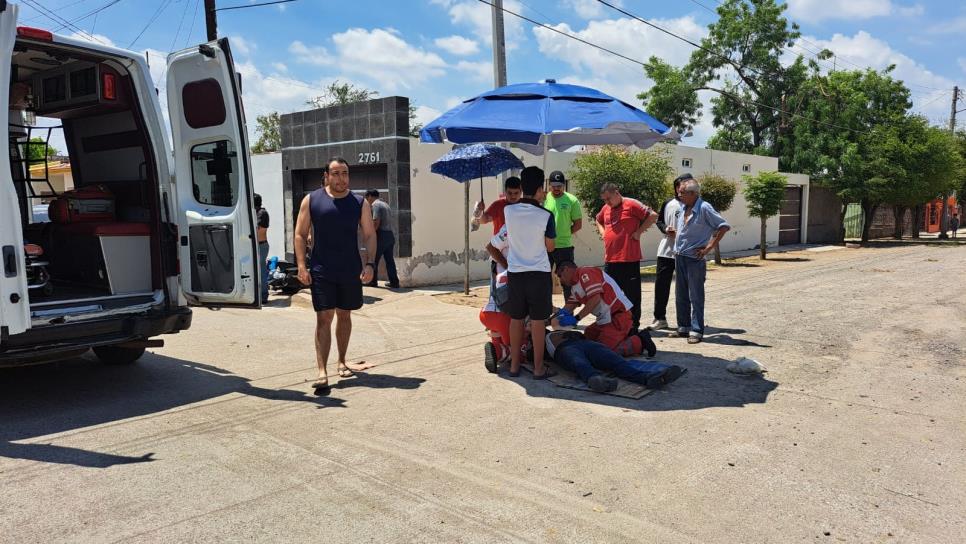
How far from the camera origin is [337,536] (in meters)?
3.25

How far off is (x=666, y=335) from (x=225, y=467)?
5217mm

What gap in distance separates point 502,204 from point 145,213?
3428 millimetres

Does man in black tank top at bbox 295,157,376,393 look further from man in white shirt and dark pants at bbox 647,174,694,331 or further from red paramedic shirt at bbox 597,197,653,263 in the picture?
man in white shirt and dark pants at bbox 647,174,694,331

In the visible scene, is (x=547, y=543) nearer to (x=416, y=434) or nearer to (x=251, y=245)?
(x=416, y=434)

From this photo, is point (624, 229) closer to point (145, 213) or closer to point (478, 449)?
point (478, 449)

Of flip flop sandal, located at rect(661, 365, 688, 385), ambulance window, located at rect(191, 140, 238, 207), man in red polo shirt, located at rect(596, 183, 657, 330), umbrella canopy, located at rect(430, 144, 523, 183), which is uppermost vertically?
umbrella canopy, located at rect(430, 144, 523, 183)

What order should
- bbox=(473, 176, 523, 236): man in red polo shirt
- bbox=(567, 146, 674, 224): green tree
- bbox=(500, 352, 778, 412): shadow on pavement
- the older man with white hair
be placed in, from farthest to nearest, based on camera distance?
bbox=(567, 146, 674, 224): green tree, the older man with white hair, bbox=(473, 176, 523, 236): man in red polo shirt, bbox=(500, 352, 778, 412): shadow on pavement

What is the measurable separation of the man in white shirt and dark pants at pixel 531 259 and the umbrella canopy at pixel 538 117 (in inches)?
35.7

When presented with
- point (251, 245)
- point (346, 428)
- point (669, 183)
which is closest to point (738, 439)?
point (346, 428)

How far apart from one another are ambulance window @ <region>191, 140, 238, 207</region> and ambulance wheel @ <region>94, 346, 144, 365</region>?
1674 mm

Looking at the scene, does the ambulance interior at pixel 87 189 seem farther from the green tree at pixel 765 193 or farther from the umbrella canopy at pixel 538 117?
the green tree at pixel 765 193

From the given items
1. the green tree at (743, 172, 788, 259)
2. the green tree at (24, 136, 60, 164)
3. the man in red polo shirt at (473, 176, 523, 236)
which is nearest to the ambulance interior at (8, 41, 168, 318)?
the green tree at (24, 136, 60, 164)

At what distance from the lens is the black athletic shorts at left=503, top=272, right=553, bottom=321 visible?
579 cm

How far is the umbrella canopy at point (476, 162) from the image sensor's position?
9.54 metres
